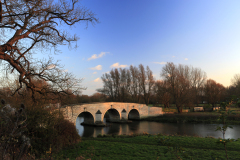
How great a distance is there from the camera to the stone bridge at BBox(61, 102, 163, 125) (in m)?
23.2

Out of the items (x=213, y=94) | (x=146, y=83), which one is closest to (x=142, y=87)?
(x=146, y=83)

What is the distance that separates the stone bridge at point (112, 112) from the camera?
76.0 feet

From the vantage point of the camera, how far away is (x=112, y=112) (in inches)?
1176

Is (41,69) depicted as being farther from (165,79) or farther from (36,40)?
(165,79)

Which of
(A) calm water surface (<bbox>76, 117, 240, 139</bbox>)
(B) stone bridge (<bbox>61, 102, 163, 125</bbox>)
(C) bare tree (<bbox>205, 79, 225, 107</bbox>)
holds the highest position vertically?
(C) bare tree (<bbox>205, 79, 225, 107</bbox>)

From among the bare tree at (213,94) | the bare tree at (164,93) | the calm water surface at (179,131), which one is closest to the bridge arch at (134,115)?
the bare tree at (164,93)

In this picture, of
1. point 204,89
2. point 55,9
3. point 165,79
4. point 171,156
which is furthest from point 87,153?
point 204,89

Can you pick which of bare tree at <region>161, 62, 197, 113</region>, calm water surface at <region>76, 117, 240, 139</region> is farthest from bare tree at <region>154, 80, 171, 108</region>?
calm water surface at <region>76, 117, 240, 139</region>

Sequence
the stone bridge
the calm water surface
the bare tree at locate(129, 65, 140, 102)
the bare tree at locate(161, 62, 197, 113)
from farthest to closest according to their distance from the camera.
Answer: the bare tree at locate(129, 65, 140, 102)
the bare tree at locate(161, 62, 197, 113)
the stone bridge
the calm water surface

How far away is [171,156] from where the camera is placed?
21.4 feet

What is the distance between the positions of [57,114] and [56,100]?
79 cm

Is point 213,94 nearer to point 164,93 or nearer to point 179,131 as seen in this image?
point 164,93

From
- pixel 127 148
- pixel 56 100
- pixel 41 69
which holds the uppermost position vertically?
pixel 41 69

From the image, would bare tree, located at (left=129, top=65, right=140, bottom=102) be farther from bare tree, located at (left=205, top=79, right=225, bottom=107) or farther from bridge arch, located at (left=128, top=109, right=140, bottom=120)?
bare tree, located at (left=205, top=79, right=225, bottom=107)
